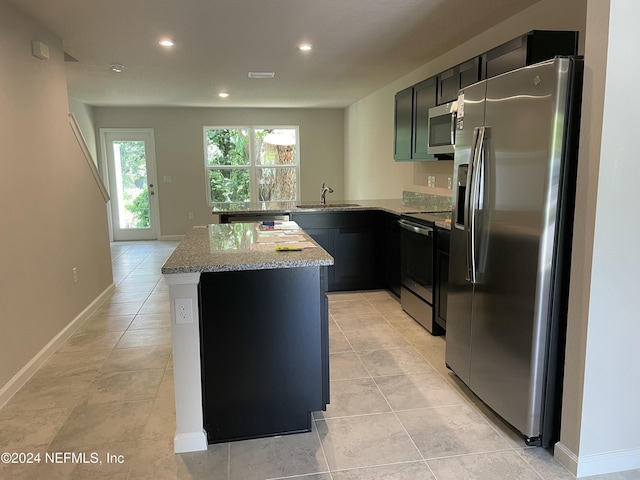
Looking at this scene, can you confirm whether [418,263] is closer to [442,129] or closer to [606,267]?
[442,129]

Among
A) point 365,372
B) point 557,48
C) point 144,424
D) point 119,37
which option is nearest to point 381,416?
point 365,372

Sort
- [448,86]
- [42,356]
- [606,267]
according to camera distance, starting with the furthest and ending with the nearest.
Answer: [448,86]
[42,356]
[606,267]

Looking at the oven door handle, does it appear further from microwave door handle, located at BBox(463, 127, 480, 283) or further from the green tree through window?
the green tree through window

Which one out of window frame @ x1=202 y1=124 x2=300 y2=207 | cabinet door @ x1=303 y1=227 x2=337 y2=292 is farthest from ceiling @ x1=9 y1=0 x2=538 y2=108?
window frame @ x1=202 y1=124 x2=300 y2=207

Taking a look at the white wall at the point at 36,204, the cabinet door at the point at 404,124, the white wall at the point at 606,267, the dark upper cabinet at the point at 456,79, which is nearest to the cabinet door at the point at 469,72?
the dark upper cabinet at the point at 456,79

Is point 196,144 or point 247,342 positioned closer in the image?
point 247,342

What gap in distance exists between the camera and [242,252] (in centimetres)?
220

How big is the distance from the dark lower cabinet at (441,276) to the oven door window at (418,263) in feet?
0.25

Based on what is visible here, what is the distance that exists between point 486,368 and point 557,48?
177 centimetres

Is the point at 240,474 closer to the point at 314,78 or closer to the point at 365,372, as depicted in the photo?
the point at 365,372

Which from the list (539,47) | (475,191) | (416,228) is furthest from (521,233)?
(416,228)

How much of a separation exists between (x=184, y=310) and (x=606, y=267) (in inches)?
67.2

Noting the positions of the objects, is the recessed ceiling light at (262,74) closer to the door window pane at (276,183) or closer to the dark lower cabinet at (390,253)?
the dark lower cabinet at (390,253)

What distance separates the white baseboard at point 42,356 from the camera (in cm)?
255
